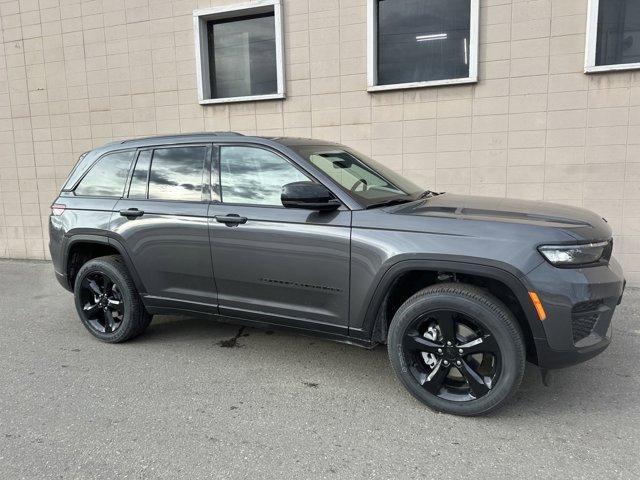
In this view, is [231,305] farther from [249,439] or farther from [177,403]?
[249,439]

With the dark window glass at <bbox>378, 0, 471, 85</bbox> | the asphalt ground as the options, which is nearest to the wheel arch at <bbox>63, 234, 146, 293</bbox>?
the asphalt ground

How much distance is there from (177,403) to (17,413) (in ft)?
3.34

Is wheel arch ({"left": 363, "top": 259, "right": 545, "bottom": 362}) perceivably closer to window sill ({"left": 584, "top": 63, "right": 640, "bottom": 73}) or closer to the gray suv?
the gray suv

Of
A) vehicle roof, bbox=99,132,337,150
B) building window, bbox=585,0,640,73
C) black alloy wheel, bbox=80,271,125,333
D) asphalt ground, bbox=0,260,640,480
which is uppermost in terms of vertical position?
building window, bbox=585,0,640,73

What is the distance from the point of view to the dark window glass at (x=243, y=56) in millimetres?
7488

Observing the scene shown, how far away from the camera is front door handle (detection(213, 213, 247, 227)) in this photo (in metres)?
3.68

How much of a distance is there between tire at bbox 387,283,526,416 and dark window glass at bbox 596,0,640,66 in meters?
4.53

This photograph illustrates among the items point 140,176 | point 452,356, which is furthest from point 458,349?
point 140,176

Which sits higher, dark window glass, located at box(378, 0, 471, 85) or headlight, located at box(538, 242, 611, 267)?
dark window glass, located at box(378, 0, 471, 85)

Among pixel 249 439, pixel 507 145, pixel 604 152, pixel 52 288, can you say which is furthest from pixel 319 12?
pixel 249 439

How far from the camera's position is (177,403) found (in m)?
3.37

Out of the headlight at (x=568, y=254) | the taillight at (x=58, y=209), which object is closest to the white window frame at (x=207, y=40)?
the taillight at (x=58, y=209)

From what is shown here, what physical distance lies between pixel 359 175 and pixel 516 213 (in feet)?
3.98

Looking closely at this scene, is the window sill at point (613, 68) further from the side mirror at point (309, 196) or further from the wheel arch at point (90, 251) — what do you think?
the wheel arch at point (90, 251)
